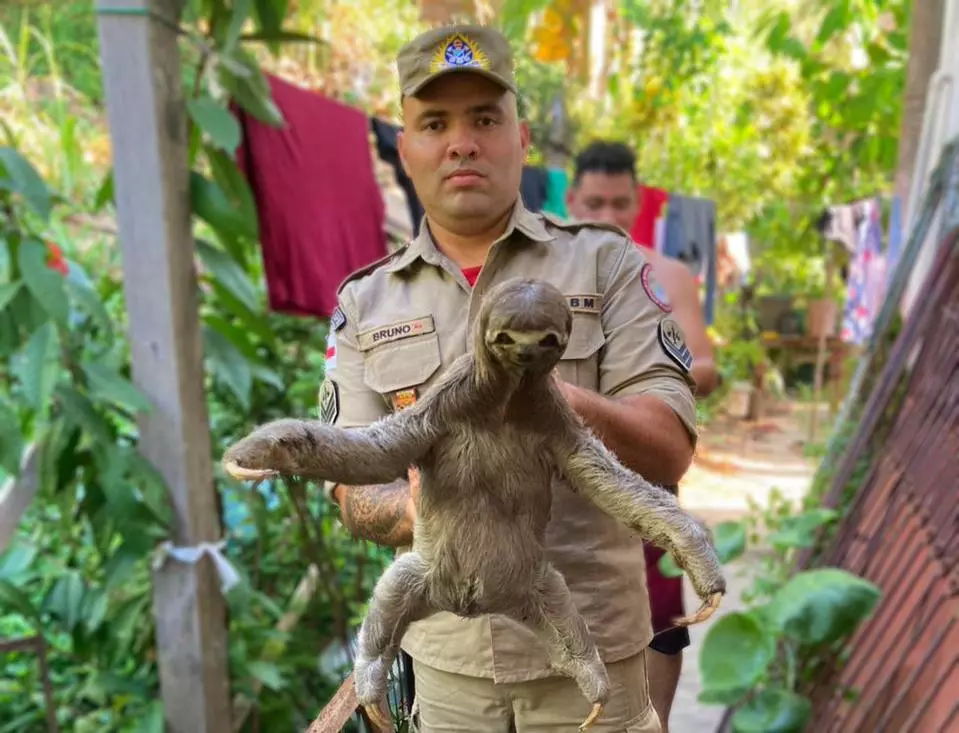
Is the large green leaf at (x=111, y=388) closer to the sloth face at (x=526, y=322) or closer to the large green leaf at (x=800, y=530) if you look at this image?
the sloth face at (x=526, y=322)

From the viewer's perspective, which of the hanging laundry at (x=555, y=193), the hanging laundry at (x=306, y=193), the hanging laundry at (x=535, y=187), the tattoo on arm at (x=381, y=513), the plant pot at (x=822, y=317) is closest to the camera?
the tattoo on arm at (x=381, y=513)

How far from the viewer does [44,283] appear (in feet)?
5.65

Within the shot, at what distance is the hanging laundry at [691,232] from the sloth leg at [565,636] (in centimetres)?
429

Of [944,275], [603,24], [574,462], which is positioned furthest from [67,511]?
[603,24]

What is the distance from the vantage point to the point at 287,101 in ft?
7.89

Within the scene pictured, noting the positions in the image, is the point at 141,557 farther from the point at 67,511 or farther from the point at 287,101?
the point at 287,101

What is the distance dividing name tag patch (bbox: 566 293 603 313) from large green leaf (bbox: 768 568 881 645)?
131 centimetres

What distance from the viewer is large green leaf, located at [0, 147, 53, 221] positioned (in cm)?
168

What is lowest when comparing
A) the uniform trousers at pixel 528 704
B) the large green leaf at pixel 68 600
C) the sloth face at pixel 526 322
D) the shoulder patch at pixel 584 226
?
the large green leaf at pixel 68 600

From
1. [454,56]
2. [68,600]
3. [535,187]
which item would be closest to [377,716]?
[454,56]

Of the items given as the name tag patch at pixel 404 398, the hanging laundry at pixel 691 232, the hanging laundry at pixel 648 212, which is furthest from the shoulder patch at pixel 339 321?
the hanging laundry at pixel 691 232

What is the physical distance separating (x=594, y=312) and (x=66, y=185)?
2.05m

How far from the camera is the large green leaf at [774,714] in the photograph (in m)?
2.02

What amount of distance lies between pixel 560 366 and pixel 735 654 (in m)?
1.40
